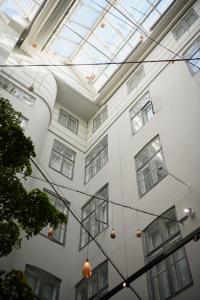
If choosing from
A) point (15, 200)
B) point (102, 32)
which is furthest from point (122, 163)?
point (102, 32)

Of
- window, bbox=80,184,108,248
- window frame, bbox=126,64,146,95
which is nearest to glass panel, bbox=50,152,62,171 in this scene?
window, bbox=80,184,108,248

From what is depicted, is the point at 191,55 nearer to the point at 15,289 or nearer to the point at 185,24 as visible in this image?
the point at 185,24

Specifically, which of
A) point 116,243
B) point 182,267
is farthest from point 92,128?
point 182,267

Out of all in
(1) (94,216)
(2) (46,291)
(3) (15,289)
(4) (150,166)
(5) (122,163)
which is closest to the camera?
(3) (15,289)

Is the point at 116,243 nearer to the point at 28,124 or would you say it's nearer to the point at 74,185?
the point at 74,185

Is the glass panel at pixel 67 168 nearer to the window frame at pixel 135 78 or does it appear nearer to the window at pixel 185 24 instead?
the window frame at pixel 135 78

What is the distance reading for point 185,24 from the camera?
13.9 m

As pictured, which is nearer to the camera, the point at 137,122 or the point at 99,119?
the point at 137,122

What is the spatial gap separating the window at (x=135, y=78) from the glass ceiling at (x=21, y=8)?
18.0 feet

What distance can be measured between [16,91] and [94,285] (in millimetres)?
7842

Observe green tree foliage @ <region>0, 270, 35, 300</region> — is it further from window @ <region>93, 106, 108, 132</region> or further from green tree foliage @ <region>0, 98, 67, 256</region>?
window @ <region>93, 106, 108, 132</region>

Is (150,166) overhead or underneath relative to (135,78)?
underneath

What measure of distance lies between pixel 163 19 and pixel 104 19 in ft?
10.6

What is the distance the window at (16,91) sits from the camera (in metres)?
13.5
